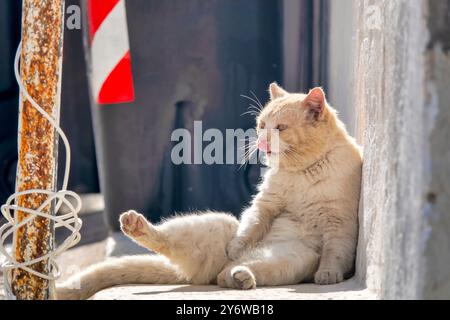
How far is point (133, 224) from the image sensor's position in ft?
10.6

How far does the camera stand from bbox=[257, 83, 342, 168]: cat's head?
3.53 metres

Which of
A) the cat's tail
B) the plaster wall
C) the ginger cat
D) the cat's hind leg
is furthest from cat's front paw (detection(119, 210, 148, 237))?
the plaster wall

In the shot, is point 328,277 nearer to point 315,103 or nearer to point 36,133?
point 315,103

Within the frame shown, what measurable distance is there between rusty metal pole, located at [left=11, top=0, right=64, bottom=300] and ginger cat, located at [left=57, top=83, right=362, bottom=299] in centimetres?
51

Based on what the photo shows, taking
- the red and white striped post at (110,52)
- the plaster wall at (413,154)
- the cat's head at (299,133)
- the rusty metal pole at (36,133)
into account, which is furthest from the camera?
the red and white striped post at (110,52)

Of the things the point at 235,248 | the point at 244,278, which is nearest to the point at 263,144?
the point at 235,248

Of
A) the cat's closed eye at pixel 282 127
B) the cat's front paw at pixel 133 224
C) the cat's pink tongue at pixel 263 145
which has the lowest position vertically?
the cat's front paw at pixel 133 224

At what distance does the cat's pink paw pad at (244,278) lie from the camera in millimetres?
3082

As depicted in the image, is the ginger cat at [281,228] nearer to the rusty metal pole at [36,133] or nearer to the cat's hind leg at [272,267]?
the cat's hind leg at [272,267]

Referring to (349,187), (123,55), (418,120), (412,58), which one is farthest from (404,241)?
(123,55)

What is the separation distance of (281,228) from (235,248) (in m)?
0.21

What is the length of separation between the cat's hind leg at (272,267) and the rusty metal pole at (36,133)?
72 centimetres

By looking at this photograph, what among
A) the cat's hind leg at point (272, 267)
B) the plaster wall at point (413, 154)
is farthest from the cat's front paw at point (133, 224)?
the plaster wall at point (413, 154)

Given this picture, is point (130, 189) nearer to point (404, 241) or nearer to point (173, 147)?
point (173, 147)
